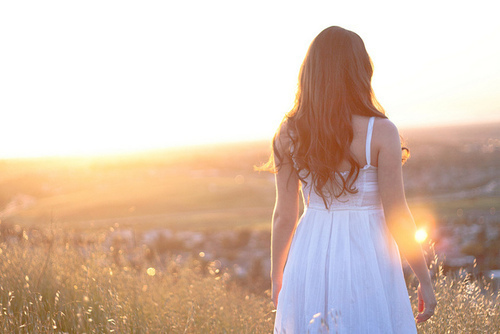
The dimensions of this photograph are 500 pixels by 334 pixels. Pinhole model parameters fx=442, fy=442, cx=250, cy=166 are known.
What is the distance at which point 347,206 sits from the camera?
8.02 feet

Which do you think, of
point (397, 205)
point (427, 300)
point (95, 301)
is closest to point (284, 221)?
point (397, 205)

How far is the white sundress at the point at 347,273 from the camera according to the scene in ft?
7.63

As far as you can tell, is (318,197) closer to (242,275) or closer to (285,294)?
(285,294)

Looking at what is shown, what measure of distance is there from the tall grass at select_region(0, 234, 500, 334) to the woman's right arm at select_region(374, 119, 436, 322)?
86 centimetres

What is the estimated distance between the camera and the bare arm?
2.56 meters

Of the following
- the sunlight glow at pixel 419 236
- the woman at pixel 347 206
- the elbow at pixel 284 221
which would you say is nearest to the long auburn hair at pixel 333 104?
the woman at pixel 347 206

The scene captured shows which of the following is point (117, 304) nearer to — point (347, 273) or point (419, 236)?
point (347, 273)

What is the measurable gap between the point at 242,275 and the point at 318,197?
9.36 metres

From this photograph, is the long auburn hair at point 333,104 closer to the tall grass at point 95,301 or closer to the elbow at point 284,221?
the elbow at point 284,221

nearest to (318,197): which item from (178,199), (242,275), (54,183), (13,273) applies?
(13,273)

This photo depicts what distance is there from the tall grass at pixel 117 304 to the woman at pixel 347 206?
2.80ft

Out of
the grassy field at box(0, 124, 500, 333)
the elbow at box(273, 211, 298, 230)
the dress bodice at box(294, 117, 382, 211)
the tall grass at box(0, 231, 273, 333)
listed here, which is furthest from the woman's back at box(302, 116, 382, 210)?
the tall grass at box(0, 231, 273, 333)

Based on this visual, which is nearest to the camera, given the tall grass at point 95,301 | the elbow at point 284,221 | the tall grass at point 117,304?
the elbow at point 284,221

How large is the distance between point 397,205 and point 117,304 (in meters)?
1.95
